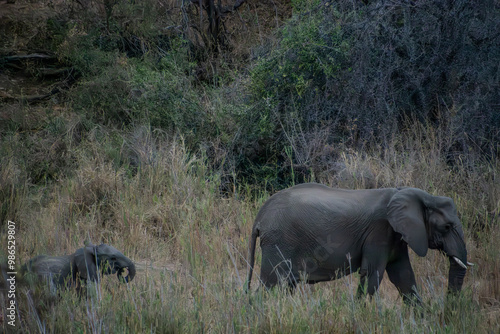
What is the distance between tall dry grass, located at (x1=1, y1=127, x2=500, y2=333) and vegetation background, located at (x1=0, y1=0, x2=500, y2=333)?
0.9 inches

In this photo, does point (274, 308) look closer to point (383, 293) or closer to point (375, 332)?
point (375, 332)

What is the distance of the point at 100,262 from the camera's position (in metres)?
4.89

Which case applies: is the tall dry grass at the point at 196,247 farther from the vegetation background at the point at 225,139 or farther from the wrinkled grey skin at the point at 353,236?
the wrinkled grey skin at the point at 353,236

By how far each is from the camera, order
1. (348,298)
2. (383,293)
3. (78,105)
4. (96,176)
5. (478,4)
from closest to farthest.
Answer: (348,298), (383,293), (96,176), (478,4), (78,105)

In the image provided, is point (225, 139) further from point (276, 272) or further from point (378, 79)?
point (276, 272)

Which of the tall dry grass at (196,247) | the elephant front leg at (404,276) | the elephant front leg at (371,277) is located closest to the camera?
the tall dry grass at (196,247)

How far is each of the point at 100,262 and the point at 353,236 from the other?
203cm

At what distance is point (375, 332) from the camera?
12.6ft

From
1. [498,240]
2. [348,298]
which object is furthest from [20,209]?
[498,240]

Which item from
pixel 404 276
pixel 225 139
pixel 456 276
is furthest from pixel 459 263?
pixel 225 139

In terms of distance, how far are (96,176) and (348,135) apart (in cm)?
395

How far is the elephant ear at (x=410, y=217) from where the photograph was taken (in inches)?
172

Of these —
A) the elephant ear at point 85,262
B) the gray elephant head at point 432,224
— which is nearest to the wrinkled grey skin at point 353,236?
the gray elephant head at point 432,224

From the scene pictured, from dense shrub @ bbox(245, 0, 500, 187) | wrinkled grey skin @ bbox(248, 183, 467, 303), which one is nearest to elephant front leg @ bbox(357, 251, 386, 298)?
Result: wrinkled grey skin @ bbox(248, 183, 467, 303)
